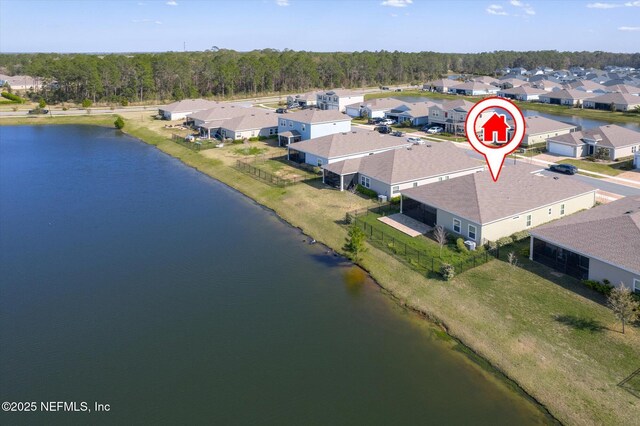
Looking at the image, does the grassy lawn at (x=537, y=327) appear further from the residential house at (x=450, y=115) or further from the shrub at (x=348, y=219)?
the residential house at (x=450, y=115)

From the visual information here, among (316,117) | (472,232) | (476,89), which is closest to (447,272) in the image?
(472,232)

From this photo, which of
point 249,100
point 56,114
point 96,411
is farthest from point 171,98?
point 96,411

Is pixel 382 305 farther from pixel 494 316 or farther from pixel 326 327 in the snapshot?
pixel 494 316

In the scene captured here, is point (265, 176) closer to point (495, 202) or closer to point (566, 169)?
point (495, 202)

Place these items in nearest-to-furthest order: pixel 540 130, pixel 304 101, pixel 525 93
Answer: pixel 540 130, pixel 304 101, pixel 525 93

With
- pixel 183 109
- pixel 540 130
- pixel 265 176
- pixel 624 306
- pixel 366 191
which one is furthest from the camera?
pixel 183 109

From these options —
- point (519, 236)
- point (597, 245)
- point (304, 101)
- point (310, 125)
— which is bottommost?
point (519, 236)
